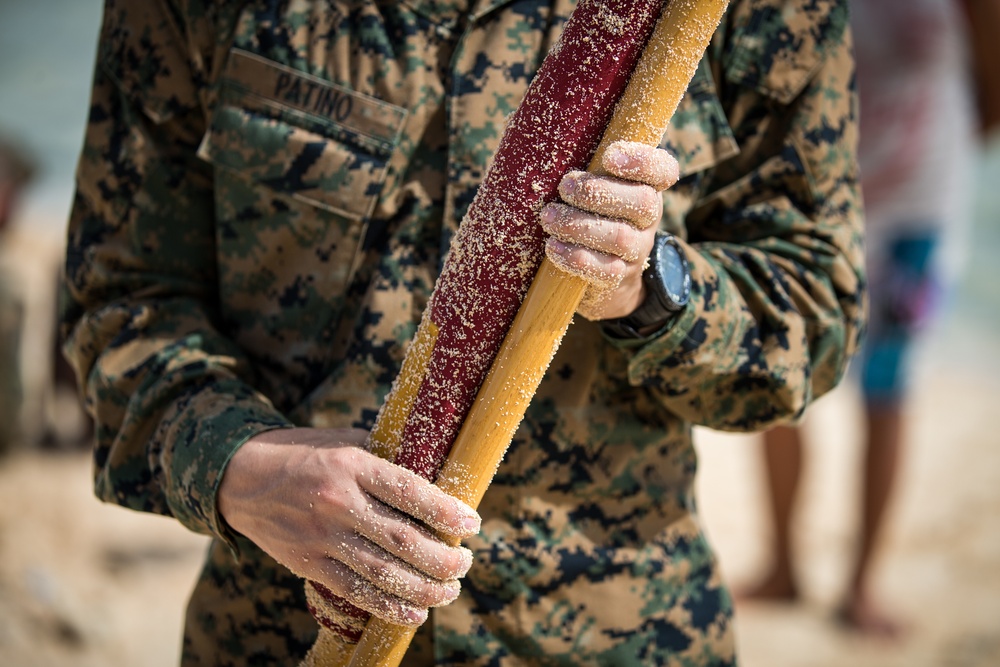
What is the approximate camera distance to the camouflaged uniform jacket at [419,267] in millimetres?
1385

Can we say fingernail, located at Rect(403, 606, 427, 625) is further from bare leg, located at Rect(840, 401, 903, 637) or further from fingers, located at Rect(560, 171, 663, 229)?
bare leg, located at Rect(840, 401, 903, 637)

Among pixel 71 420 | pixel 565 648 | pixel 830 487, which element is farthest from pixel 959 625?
pixel 71 420

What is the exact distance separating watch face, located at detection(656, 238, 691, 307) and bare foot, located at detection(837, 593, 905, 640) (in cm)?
300

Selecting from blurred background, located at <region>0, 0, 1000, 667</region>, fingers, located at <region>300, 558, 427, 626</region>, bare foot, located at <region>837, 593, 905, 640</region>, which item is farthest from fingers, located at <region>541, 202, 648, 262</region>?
bare foot, located at <region>837, 593, 905, 640</region>

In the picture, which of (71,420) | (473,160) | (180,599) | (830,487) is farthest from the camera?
(830,487)

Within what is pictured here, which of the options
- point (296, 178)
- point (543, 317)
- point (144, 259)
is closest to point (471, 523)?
point (543, 317)

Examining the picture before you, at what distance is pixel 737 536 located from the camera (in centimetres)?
470

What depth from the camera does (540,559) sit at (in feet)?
4.64

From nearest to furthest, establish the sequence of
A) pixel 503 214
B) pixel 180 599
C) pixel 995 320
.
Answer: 1. pixel 503 214
2. pixel 180 599
3. pixel 995 320

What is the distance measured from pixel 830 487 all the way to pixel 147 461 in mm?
4554

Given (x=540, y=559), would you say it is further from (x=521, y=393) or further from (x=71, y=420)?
(x=71, y=420)

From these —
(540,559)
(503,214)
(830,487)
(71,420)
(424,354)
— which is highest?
(503,214)

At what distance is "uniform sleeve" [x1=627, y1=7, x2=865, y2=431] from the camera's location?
4.58ft

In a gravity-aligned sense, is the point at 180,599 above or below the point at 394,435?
below
